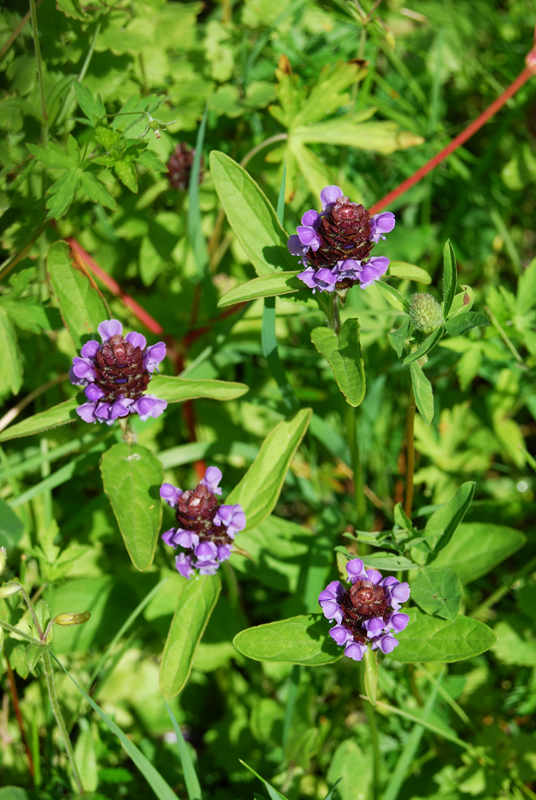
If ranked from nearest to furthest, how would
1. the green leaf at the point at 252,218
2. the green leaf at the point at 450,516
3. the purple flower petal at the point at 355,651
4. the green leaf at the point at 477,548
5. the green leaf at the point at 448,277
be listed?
the purple flower petal at the point at 355,651 < the green leaf at the point at 448,277 < the green leaf at the point at 450,516 < the green leaf at the point at 252,218 < the green leaf at the point at 477,548

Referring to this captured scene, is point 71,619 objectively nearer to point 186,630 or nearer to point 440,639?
point 186,630

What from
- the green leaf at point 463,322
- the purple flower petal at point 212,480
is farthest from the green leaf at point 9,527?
the green leaf at point 463,322

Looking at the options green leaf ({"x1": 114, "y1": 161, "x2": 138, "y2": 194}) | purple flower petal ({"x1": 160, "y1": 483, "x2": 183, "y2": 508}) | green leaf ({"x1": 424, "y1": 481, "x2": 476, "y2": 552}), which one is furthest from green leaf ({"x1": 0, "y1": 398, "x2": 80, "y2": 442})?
green leaf ({"x1": 424, "y1": 481, "x2": 476, "y2": 552})

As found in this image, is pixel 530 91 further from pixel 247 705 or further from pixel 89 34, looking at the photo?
pixel 247 705

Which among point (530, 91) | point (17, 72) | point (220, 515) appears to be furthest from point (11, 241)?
point (530, 91)

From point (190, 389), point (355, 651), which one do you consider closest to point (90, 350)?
point (190, 389)

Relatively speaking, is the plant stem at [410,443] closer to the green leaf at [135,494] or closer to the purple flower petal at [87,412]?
the green leaf at [135,494]
